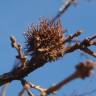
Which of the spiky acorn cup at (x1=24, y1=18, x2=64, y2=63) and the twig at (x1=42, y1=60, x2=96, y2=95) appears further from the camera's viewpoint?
the spiky acorn cup at (x1=24, y1=18, x2=64, y2=63)

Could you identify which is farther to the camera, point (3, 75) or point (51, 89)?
point (3, 75)

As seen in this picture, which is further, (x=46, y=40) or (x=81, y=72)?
(x=46, y=40)

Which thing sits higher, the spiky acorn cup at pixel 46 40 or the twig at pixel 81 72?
the twig at pixel 81 72

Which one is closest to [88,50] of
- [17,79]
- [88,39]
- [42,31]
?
[88,39]

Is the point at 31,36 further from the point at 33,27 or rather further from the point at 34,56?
the point at 34,56

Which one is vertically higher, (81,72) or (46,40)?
(81,72)

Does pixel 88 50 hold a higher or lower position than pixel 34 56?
lower

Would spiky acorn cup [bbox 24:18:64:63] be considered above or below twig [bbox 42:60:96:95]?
below

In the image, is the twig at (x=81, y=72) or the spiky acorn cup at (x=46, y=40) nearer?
the twig at (x=81, y=72)
